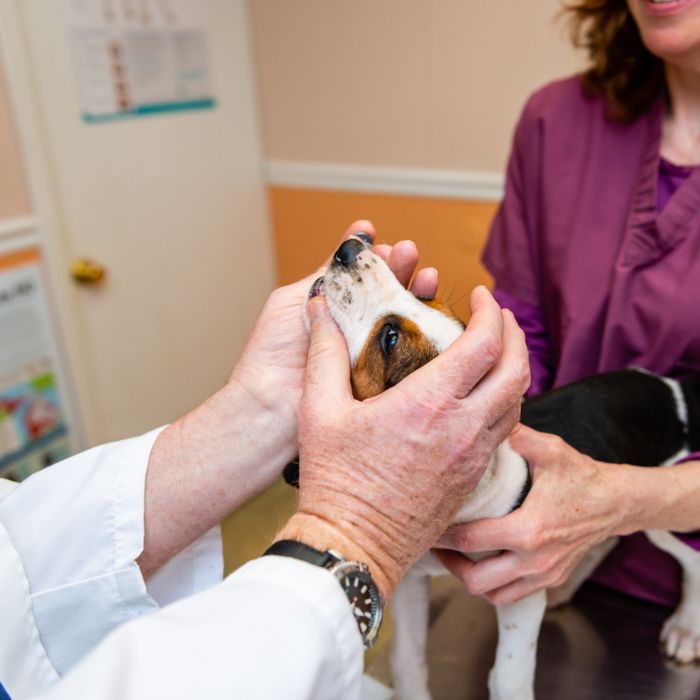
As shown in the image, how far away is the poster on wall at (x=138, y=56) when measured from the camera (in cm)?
196

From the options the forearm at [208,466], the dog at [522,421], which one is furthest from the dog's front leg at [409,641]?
the forearm at [208,466]

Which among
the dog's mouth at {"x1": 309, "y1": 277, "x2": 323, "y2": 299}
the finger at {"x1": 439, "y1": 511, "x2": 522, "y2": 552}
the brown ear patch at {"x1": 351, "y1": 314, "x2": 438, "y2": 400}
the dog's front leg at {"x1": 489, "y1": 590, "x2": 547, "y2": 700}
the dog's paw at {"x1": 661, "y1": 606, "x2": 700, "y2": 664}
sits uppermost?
the dog's mouth at {"x1": 309, "y1": 277, "x2": 323, "y2": 299}

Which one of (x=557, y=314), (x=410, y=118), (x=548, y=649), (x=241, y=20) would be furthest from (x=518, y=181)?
(x=241, y=20)

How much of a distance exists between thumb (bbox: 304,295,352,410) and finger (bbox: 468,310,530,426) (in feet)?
0.41

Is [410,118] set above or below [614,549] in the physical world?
above

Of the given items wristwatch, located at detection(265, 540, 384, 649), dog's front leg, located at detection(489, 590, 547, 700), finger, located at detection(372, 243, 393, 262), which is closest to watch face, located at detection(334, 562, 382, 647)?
wristwatch, located at detection(265, 540, 384, 649)

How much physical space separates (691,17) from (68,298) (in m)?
1.68

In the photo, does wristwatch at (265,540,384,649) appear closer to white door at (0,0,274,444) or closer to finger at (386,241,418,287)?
finger at (386,241,418,287)

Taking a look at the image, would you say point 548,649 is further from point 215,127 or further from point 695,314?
point 215,127

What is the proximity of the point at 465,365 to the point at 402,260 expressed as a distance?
329mm

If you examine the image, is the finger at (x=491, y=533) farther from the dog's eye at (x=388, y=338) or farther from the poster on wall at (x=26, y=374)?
the poster on wall at (x=26, y=374)

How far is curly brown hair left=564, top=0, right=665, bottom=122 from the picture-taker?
1.21 m

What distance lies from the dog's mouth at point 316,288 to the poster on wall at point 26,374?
4.16 ft

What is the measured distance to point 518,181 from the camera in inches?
52.4
